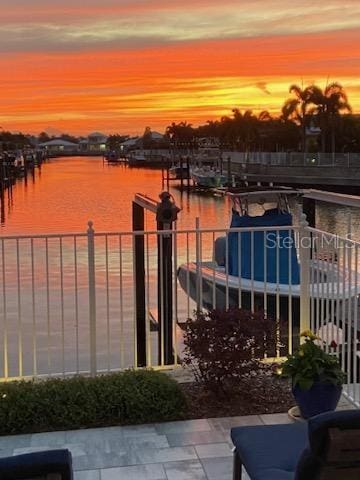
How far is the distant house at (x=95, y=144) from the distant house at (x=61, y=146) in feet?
7.67

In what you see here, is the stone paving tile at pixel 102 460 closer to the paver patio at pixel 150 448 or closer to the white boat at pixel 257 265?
the paver patio at pixel 150 448

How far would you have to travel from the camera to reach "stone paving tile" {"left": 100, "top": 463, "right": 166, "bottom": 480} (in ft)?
12.0

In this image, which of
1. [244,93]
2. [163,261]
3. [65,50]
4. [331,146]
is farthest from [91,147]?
[163,261]

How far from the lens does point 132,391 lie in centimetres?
453

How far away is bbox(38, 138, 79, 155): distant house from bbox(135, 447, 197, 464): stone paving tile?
618 feet

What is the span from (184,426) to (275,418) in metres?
0.61

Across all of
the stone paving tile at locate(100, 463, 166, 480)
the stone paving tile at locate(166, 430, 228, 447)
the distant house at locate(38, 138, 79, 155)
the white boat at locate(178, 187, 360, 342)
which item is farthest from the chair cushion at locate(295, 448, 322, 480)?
the distant house at locate(38, 138, 79, 155)

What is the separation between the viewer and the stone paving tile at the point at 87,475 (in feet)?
11.9

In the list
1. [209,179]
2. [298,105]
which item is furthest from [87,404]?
[298,105]

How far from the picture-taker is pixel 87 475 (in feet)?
12.0

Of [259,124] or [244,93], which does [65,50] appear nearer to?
[244,93]

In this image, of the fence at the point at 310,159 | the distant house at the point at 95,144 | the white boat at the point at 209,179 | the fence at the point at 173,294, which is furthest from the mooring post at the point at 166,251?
the distant house at the point at 95,144

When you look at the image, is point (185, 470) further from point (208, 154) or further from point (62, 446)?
point (208, 154)

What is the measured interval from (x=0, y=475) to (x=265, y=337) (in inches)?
116
